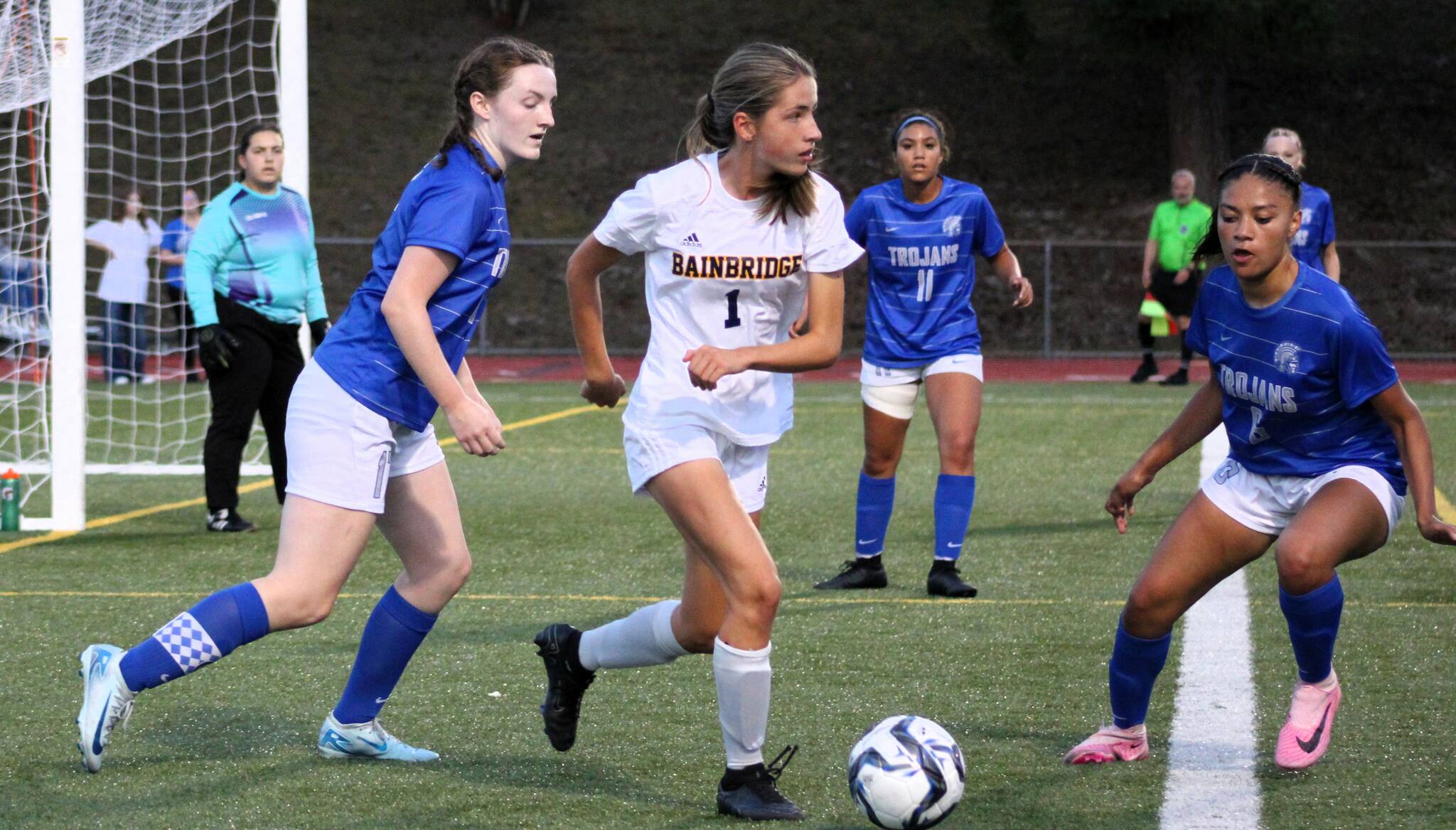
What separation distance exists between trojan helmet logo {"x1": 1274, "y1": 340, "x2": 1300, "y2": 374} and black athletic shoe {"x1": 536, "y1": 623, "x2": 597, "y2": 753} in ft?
6.10

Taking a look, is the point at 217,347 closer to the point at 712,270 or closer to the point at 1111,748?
the point at 712,270

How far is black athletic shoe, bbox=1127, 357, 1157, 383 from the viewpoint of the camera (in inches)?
738

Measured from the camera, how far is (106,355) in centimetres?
1856

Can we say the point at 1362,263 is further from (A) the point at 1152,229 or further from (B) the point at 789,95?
(B) the point at 789,95

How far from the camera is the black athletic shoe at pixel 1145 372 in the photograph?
1875 centimetres

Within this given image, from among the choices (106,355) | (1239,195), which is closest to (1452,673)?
(1239,195)

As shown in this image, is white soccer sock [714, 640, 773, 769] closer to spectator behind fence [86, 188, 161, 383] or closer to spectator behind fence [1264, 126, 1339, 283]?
spectator behind fence [1264, 126, 1339, 283]

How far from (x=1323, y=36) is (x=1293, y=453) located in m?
21.3

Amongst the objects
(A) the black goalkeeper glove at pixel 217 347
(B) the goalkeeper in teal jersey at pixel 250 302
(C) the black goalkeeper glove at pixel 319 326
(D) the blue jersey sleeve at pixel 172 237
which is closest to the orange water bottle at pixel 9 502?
(B) the goalkeeper in teal jersey at pixel 250 302

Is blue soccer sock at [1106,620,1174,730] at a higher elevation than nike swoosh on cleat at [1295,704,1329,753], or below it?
higher

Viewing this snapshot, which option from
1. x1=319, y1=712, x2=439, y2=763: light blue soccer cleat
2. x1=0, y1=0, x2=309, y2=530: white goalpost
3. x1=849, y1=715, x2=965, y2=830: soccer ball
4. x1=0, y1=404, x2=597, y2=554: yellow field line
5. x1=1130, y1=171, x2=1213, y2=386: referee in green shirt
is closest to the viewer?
x1=849, y1=715, x2=965, y2=830: soccer ball

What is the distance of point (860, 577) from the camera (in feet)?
23.3

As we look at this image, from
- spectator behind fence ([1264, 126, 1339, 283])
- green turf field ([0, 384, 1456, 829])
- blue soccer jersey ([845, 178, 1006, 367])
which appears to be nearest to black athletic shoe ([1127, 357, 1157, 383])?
green turf field ([0, 384, 1456, 829])

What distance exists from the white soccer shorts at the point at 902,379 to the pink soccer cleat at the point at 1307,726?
280 centimetres
